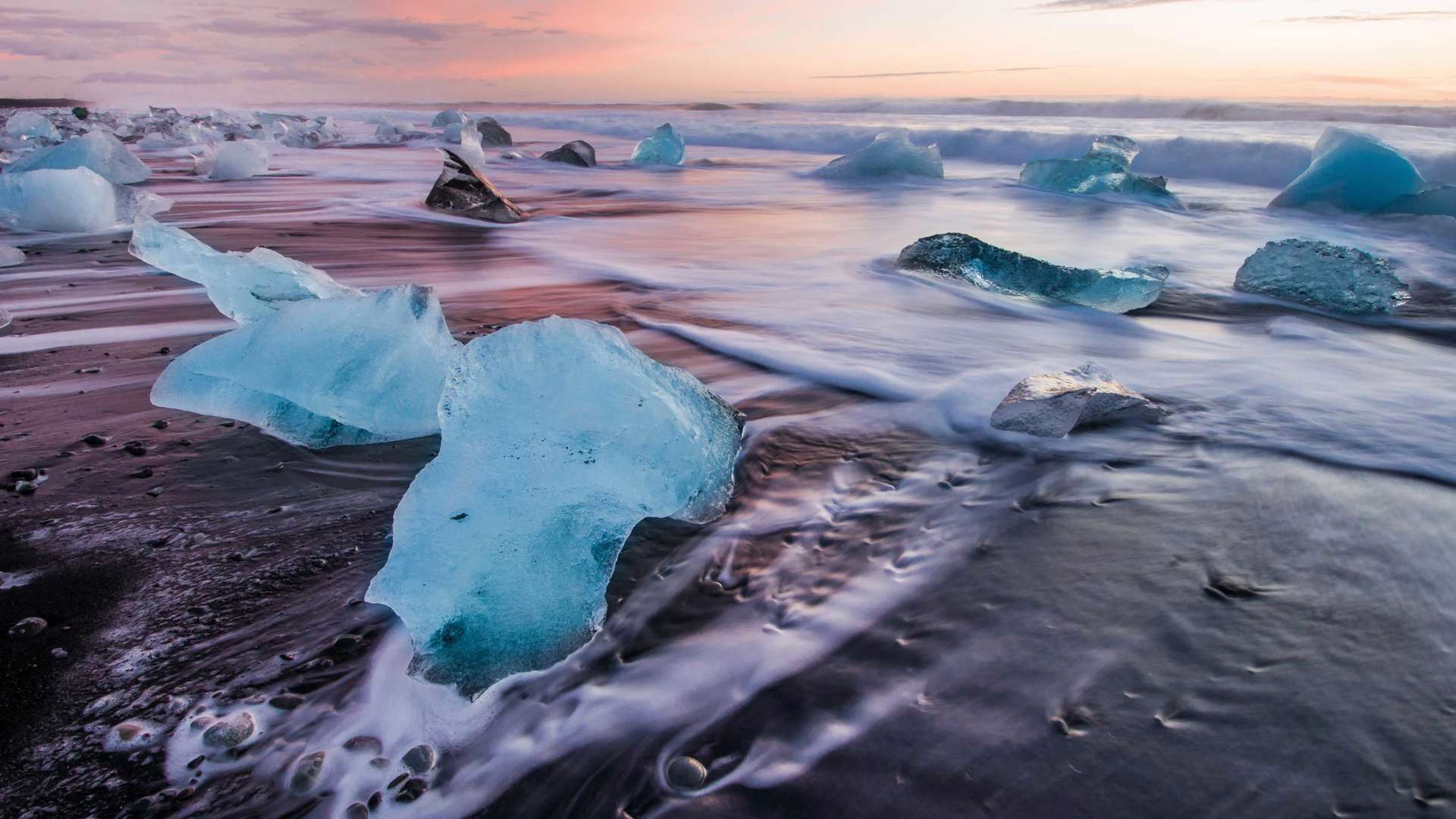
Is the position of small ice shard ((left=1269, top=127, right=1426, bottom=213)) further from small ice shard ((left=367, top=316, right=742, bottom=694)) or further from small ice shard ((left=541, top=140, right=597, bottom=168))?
small ice shard ((left=541, top=140, right=597, bottom=168))

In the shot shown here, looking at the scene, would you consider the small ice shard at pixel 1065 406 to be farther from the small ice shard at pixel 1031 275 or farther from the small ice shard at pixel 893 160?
the small ice shard at pixel 893 160

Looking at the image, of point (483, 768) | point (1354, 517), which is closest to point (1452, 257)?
point (1354, 517)

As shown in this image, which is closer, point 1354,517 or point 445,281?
point 1354,517

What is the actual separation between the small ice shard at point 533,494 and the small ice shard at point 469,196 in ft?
14.0

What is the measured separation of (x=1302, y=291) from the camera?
3.26 metres

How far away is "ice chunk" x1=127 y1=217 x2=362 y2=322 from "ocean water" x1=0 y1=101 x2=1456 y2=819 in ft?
1.44

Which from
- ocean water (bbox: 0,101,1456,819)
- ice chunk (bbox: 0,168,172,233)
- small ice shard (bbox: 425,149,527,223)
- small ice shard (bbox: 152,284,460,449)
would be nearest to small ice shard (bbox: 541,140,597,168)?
small ice shard (bbox: 425,149,527,223)

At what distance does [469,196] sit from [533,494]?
4.67 metres

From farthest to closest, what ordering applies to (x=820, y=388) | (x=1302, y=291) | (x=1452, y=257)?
(x=1452, y=257) < (x=1302, y=291) < (x=820, y=388)

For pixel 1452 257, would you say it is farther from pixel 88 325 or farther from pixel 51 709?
pixel 88 325

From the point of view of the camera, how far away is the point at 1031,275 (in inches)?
128

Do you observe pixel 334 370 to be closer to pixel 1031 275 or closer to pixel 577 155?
pixel 1031 275

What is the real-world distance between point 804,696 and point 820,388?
1.22m

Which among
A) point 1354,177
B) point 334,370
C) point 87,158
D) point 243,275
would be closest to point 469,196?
point 87,158
